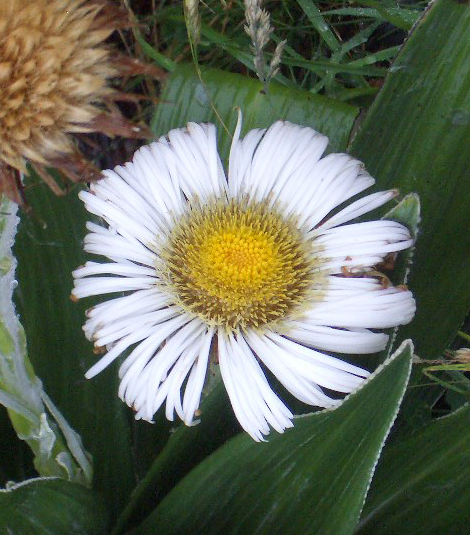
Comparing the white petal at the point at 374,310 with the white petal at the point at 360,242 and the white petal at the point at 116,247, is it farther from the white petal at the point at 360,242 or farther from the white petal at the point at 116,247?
the white petal at the point at 116,247

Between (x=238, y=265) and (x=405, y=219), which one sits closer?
(x=405, y=219)

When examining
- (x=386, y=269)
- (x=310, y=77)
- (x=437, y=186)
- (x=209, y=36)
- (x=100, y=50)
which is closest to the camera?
(x=100, y=50)

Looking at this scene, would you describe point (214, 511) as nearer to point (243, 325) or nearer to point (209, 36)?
point (243, 325)

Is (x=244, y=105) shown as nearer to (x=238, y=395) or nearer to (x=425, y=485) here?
(x=238, y=395)

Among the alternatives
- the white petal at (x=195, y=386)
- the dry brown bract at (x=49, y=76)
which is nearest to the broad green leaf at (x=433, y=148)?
the white petal at (x=195, y=386)

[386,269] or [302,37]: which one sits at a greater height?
[302,37]

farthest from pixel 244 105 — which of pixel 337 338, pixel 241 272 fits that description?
pixel 337 338

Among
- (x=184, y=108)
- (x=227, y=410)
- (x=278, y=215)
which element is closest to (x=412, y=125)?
(x=278, y=215)
